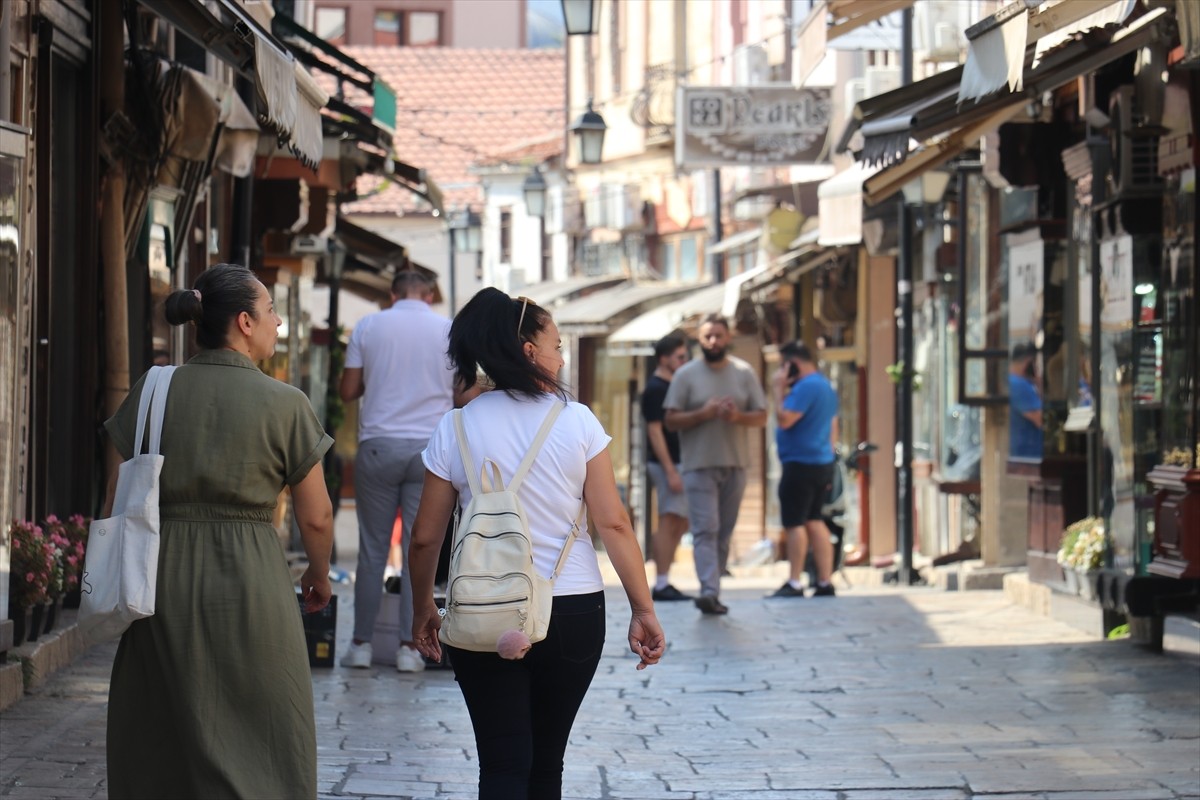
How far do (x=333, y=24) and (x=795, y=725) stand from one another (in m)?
47.5

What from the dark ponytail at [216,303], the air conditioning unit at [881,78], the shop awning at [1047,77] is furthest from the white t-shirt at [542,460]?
the air conditioning unit at [881,78]

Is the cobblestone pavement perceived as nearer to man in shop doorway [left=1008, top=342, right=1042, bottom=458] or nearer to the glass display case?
the glass display case

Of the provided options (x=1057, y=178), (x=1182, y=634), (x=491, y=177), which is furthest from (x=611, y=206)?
(x=1182, y=634)

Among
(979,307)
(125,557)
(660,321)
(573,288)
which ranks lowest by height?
(125,557)

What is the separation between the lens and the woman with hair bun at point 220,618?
495cm

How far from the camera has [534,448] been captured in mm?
5148

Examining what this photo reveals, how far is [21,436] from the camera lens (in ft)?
30.9

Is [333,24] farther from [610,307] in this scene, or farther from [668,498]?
[668,498]

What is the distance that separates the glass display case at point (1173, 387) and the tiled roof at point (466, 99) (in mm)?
36397

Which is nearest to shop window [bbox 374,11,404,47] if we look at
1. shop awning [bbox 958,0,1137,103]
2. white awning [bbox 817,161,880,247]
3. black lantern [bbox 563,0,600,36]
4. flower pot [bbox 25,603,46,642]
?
black lantern [bbox 563,0,600,36]

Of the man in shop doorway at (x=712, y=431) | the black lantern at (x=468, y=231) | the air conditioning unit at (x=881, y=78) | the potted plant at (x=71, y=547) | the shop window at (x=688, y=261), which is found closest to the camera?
the potted plant at (x=71, y=547)

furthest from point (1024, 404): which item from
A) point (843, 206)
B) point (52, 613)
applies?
point (52, 613)

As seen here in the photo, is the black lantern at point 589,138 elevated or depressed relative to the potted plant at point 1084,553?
elevated

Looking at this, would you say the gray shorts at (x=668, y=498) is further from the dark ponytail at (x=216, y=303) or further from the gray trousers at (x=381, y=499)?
the dark ponytail at (x=216, y=303)
